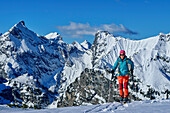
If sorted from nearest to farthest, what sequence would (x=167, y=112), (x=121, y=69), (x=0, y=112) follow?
(x=167, y=112)
(x=0, y=112)
(x=121, y=69)

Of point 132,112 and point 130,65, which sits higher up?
point 130,65

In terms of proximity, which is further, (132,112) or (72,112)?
(72,112)

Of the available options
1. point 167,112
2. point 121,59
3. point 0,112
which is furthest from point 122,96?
point 0,112

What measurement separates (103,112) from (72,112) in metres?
2.02

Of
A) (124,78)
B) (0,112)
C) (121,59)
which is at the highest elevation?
(121,59)

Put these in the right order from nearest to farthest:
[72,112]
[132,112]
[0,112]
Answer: [132,112] → [72,112] → [0,112]

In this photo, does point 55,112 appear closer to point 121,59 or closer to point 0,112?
point 0,112

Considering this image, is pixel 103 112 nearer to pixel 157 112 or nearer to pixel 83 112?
pixel 83 112

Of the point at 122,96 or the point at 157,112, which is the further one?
the point at 122,96

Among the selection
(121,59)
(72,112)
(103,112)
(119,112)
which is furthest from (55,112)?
(121,59)

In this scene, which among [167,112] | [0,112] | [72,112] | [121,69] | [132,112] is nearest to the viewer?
[167,112]

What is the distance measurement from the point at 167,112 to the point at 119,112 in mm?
2812

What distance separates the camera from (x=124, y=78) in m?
22.5

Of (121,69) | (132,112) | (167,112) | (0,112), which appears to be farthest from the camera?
(121,69)
